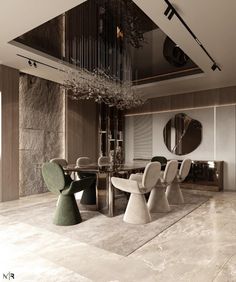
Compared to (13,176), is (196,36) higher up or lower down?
higher up

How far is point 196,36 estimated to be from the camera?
3297 mm

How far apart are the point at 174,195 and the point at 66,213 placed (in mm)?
2201

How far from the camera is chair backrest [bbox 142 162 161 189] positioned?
301 centimetres

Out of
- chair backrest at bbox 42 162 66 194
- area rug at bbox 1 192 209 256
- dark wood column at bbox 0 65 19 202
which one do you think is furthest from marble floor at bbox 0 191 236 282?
dark wood column at bbox 0 65 19 202

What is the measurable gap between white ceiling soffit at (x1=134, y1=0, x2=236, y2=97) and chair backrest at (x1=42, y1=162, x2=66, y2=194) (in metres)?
2.23

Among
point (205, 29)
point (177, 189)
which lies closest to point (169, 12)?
point (205, 29)

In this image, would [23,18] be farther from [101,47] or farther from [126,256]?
[126,256]

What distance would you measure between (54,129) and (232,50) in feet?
13.6

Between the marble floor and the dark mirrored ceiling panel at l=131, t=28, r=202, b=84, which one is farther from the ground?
the dark mirrored ceiling panel at l=131, t=28, r=202, b=84

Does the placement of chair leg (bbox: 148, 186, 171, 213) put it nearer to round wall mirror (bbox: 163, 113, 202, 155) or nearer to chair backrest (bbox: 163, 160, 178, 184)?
chair backrest (bbox: 163, 160, 178, 184)

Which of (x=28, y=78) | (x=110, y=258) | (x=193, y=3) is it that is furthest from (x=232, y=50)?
(x=28, y=78)

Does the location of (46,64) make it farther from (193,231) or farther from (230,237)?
(230,237)

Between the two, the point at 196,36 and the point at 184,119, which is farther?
the point at 184,119

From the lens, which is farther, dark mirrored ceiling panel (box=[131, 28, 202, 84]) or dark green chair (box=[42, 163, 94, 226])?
dark mirrored ceiling panel (box=[131, 28, 202, 84])
